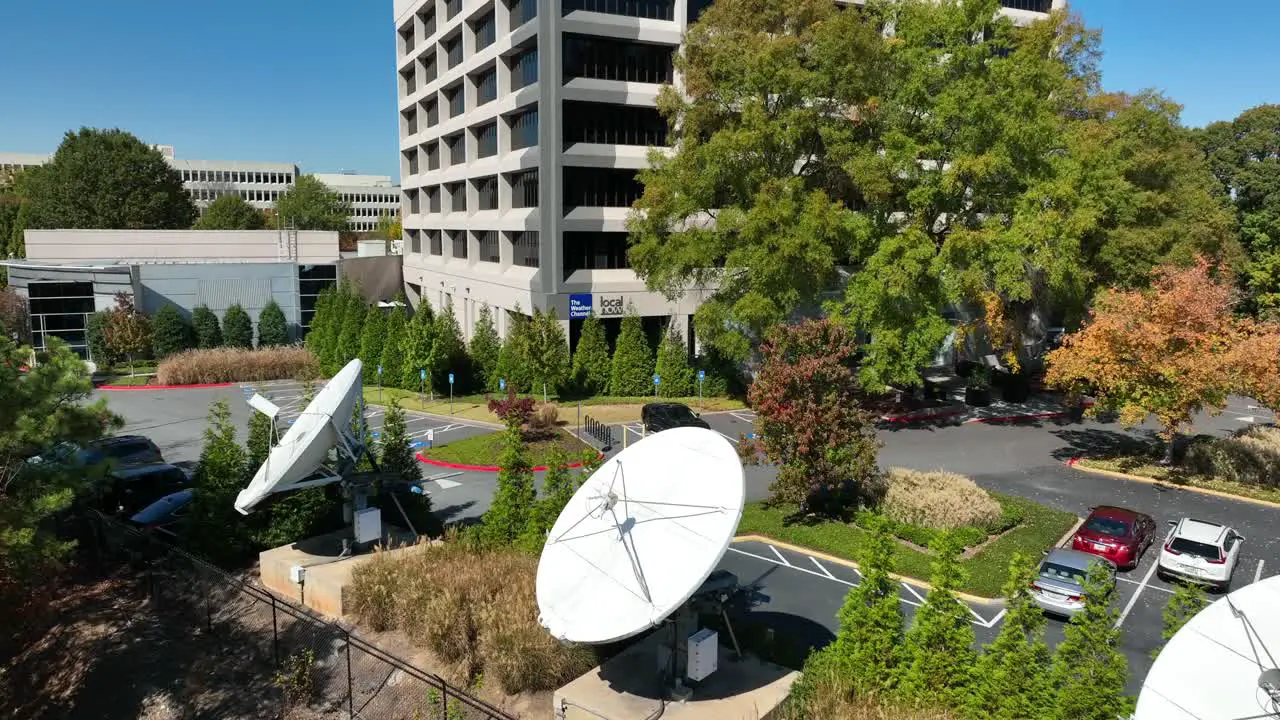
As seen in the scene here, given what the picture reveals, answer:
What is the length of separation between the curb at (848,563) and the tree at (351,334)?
31489 mm

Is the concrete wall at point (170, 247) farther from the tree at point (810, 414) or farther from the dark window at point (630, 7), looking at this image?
the tree at point (810, 414)

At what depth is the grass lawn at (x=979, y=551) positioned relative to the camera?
1967 centimetres

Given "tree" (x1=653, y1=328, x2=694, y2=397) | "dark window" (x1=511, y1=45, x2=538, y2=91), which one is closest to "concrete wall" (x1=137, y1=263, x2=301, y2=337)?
"dark window" (x1=511, y1=45, x2=538, y2=91)

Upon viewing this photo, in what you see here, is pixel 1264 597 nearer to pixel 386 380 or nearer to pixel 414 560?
pixel 414 560

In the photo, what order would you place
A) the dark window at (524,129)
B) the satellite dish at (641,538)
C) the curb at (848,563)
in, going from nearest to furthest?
1. the satellite dish at (641,538)
2. the curb at (848,563)
3. the dark window at (524,129)

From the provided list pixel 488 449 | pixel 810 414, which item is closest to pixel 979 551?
pixel 810 414

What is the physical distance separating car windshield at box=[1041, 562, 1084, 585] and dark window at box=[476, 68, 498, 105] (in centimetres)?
4188

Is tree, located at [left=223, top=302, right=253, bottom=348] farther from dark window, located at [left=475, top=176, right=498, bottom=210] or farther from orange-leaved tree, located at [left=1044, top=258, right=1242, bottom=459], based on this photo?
orange-leaved tree, located at [left=1044, top=258, right=1242, bottom=459]

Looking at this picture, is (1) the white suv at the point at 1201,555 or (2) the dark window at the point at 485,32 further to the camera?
(2) the dark window at the point at 485,32

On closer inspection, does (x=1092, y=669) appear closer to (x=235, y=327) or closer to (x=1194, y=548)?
(x=1194, y=548)

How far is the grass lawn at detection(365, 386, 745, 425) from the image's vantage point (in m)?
37.5

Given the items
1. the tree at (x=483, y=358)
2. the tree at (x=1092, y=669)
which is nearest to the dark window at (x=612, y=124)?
the tree at (x=483, y=358)

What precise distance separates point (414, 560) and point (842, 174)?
2747 cm

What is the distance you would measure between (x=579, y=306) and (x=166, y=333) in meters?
26.6
